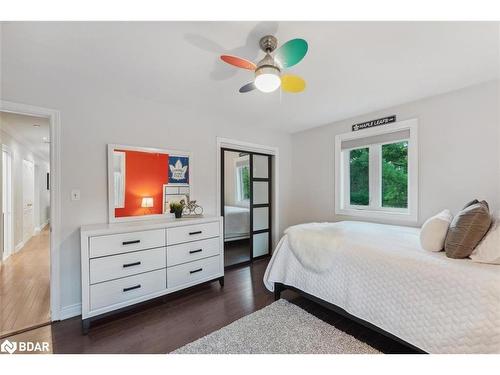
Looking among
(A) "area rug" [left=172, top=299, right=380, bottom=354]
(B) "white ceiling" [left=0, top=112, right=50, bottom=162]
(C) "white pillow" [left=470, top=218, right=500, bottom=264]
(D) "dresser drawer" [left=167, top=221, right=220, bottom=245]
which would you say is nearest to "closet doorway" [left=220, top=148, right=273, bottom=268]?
(D) "dresser drawer" [left=167, top=221, right=220, bottom=245]

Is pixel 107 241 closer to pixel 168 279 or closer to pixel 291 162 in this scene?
pixel 168 279

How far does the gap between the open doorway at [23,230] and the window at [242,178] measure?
2.60 meters

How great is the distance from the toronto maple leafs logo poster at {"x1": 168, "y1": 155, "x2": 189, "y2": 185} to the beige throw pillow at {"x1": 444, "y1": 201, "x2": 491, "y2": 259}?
2.64 metres

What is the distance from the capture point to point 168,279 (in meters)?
2.31

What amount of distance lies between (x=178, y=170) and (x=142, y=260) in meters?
1.17

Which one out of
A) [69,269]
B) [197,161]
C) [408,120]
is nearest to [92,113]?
[197,161]

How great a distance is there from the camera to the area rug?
162cm

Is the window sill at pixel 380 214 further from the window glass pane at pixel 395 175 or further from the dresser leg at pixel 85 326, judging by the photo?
the dresser leg at pixel 85 326

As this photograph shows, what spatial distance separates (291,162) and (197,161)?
75.7 inches

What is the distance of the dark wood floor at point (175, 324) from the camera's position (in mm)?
1702

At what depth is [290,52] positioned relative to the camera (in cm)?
134

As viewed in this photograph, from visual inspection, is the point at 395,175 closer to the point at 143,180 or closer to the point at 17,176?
the point at 143,180

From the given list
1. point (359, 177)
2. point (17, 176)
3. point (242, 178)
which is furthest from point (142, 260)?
point (17, 176)

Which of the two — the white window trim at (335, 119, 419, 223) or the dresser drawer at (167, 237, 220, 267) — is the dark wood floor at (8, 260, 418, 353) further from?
the white window trim at (335, 119, 419, 223)
